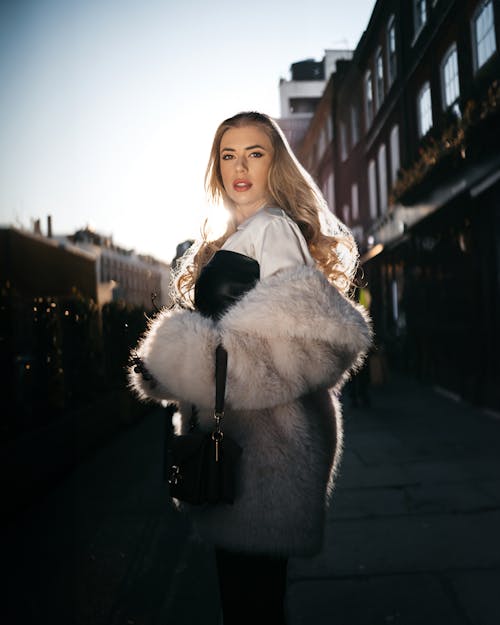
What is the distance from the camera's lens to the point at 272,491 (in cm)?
171

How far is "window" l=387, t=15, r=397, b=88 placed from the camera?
51.3ft

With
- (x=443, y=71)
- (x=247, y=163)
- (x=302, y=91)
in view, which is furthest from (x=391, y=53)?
(x=302, y=91)

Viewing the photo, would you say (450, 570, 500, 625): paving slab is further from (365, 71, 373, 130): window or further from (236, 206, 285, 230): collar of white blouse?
(365, 71, 373, 130): window

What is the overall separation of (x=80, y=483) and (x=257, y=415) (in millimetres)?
4241

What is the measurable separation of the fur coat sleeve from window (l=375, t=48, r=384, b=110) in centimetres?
1715

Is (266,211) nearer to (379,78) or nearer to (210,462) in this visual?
(210,462)

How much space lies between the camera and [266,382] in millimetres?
1674

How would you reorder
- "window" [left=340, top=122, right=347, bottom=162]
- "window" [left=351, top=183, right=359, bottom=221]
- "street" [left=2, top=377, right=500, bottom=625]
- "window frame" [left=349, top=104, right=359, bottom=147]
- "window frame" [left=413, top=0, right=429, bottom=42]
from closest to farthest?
"street" [left=2, top=377, right=500, bottom=625] < "window frame" [left=413, top=0, right=429, bottom=42] < "window frame" [left=349, top=104, right=359, bottom=147] < "window" [left=351, top=183, right=359, bottom=221] < "window" [left=340, top=122, right=347, bottom=162]

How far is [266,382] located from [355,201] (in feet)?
75.4


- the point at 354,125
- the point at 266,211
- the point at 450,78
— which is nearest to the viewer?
the point at 266,211

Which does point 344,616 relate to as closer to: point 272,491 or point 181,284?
point 272,491

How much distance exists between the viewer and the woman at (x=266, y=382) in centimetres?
169

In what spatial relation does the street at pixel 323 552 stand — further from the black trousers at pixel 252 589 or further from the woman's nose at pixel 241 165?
the woman's nose at pixel 241 165

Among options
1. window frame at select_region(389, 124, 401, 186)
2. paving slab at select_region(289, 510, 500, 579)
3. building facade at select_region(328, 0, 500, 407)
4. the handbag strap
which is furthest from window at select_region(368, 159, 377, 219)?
the handbag strap
